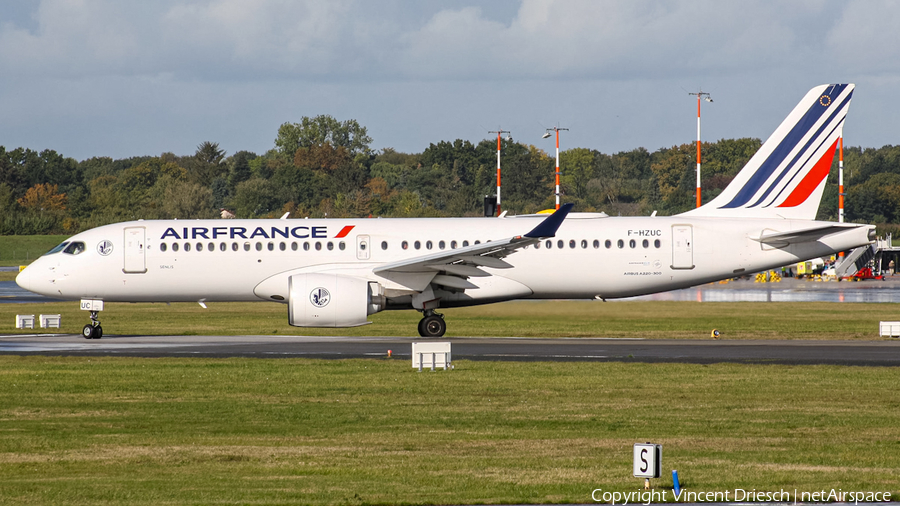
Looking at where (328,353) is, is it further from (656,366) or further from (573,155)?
(573,155)

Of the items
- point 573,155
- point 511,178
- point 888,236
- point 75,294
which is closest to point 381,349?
point 75,294

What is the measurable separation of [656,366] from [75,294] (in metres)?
18.6

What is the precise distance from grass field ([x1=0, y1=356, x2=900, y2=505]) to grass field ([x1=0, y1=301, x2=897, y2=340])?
984 cm

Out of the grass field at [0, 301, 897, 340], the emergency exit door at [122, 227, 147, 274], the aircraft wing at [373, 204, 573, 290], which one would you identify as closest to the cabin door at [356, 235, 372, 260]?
the aircraft wing at [373, 204, 573, 290]

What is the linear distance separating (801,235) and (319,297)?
44.9 feet

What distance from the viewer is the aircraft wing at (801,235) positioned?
30.2 m

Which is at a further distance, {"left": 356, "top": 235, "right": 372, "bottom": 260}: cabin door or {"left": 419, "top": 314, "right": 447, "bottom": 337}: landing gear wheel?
{"left": 356, "top": 235, "right": 372, "bottom": 260}: cabin door

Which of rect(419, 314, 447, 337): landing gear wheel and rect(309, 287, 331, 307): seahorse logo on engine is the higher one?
rect(309, 287, 331, 307): seahorse logo on engine

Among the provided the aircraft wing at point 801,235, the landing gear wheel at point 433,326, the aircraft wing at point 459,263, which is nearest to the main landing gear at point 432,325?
the landing gear wheel at point 433,326

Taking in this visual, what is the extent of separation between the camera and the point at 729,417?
16.5 m

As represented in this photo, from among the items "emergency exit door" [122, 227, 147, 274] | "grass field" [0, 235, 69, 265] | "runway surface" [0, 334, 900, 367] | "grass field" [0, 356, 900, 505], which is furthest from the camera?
"grass field" [0, 235, 69, 265]

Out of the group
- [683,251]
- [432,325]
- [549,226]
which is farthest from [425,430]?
[683,251]

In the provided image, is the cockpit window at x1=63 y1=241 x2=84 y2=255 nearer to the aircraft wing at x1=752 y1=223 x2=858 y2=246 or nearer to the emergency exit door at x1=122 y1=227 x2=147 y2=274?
the emergency exit door at x1=122 y1=227 x2=147 y2=274

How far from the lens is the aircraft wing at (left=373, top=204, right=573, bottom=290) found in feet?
94.6
